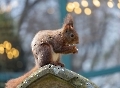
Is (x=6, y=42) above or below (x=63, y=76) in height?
above

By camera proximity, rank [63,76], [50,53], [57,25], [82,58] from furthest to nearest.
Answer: [82,58], [57,25], [50,53], [63,76]

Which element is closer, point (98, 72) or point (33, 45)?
point (33, 45)

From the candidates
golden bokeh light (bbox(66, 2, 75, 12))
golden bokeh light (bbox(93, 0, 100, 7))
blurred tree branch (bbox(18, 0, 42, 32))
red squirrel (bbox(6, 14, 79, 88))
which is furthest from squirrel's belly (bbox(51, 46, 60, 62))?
blurred tree branch (bbox(18, 0, 42, 32))

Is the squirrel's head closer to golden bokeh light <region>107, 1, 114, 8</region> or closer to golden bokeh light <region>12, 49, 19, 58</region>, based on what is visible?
golden bokeh light <region>107, 1, 114, 8</region>

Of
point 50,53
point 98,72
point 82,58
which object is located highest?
point 82,58

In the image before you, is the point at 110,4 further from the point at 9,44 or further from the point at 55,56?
the point at 55,56

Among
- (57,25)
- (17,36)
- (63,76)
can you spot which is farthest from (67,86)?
(17,36)

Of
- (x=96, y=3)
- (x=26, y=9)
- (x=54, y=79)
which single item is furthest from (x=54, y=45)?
(x=26, y=9)

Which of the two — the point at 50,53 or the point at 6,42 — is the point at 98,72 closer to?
the point at 6,42
